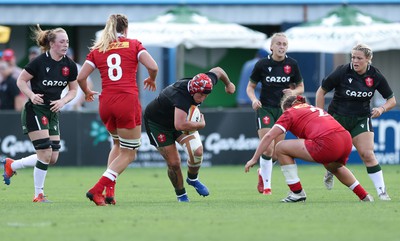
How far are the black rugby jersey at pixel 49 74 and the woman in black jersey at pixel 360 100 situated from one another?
3.25m

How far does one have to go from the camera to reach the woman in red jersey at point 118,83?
1287 cm

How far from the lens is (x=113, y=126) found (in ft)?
43.2

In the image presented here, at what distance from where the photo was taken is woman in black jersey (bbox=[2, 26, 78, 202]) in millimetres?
14023

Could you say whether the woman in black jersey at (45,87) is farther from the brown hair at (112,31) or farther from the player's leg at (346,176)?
the player's leg at (346,176)

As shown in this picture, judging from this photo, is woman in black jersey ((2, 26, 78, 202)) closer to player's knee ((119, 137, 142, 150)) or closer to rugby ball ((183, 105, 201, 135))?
player's knee ((119, 137, 142, 150))

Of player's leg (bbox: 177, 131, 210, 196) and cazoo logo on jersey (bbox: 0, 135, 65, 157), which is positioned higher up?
player's leg (bbox: 177, 131, 210, 196)

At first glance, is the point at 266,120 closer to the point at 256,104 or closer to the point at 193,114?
the point at 256,104

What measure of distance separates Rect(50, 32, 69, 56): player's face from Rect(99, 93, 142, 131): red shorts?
4.44 ft

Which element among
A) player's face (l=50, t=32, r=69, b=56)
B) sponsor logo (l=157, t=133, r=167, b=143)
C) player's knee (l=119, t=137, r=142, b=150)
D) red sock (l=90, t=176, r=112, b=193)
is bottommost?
red sock (l=90, t=176, r=112, b=193)

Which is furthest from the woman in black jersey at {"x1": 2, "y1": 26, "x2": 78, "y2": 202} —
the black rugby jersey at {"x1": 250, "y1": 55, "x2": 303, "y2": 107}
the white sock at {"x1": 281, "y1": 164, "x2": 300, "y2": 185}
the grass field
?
the black rugby jersey at {"x1": 250, "y1": 55, "x2": 303, "y2": 107}

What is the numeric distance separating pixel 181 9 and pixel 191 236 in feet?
51.0

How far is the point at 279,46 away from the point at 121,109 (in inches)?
147

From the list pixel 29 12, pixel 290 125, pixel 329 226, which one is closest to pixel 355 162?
pixel 29 12

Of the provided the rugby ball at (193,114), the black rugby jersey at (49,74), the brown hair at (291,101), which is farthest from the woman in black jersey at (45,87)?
the brown hair at (291,101)
